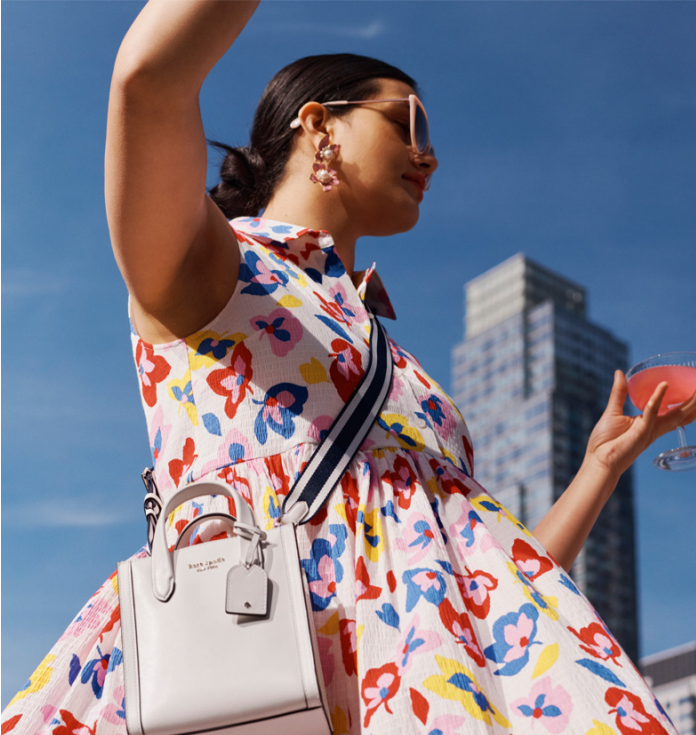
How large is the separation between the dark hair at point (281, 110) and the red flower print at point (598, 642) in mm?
1210

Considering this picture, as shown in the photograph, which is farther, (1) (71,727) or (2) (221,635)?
(1) (71,727)

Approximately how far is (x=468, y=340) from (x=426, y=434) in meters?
78.7

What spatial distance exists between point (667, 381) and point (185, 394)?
146cm

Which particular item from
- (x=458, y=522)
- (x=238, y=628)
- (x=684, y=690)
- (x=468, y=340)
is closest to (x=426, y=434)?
(x=458, y=522)

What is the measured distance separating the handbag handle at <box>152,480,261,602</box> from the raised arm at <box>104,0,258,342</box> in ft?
1.10

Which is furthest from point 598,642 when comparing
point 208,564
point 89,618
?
point 89,618

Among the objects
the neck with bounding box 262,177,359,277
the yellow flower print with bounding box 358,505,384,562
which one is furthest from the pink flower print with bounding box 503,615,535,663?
the neck with bounding box 262,177,359,277

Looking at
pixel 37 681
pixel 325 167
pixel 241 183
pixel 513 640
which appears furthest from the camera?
pixel 241 183

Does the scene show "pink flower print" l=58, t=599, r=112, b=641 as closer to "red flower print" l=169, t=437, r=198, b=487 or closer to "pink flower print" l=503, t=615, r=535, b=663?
"red flower print" l=169, t=437, r=198, b=487

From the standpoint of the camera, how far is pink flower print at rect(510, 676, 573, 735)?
3.95ft

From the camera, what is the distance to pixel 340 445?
1.50 m

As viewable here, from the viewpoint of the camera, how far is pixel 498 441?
73375 mm

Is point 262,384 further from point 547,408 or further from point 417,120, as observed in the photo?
point 547,408

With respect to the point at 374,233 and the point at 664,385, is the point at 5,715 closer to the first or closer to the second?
the point at 374,233
